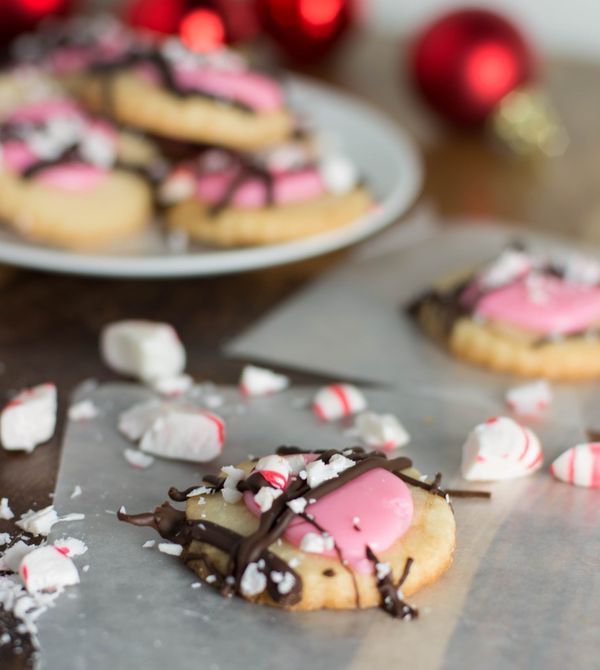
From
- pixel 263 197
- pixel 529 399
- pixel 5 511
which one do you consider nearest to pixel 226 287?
pixel 263 197

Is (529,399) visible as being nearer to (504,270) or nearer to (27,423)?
(504,270)

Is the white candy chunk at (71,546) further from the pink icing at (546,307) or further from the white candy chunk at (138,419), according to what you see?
the pink icing at (546,307)

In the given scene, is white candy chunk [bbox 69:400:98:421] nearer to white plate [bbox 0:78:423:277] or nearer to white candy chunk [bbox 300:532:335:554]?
white plate [bbox 0:78:423:277]

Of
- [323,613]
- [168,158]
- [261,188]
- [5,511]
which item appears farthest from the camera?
[168,158]

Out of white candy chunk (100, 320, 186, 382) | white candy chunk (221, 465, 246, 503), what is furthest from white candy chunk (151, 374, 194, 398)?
white candy chunk (221, 465, 246, 503)

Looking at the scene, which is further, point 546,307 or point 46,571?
point 546,307

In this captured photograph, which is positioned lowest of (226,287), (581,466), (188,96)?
(226,287)

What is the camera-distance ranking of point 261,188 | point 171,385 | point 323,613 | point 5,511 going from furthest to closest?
point 261,188 < point 171,385 < point 5,511 < point 323,613

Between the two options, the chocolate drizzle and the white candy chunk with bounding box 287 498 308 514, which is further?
the chocolate drizzle
